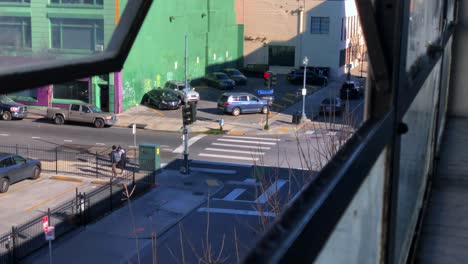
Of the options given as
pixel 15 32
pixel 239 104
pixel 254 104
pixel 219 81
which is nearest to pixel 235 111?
pixel 239 104

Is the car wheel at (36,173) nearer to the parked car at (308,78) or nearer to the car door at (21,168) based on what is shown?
the car door at (21,168)

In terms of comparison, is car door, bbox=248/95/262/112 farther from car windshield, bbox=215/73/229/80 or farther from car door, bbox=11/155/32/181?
car door, bbox=11/155/32/181

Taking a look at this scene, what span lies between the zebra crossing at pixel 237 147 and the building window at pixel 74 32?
60.3 ft

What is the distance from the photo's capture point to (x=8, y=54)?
0.90 meters

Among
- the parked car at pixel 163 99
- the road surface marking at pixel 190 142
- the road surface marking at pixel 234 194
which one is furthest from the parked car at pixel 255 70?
the road surface marking at pixel 234 194

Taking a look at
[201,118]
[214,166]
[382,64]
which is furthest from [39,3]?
[201,118]

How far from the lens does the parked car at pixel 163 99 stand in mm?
28062

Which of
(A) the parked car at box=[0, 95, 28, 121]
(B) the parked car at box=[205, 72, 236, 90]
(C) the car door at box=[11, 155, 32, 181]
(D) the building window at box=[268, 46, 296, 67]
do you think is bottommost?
(C) the car door at box=[11, 155, 32, 181]

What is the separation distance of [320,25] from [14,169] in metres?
29.2

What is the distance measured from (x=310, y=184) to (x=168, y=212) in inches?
515

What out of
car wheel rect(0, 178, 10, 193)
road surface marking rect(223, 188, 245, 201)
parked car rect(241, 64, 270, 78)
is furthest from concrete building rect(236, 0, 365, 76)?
car wheel rect(0, 178, 10, 193)

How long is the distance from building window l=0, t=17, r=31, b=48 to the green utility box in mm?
17237

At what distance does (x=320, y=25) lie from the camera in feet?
131

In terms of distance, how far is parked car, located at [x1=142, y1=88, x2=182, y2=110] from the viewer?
92.1 feet
